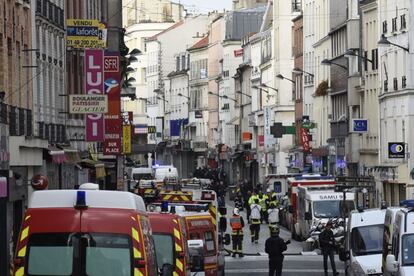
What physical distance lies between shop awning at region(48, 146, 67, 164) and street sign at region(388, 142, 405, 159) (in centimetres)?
2456

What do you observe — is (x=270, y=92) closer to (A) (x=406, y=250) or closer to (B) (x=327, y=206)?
(B) (x=327, y=206)

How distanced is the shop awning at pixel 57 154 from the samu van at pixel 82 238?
83.4 feet

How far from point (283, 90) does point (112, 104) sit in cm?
6807

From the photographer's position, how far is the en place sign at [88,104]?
139 feet

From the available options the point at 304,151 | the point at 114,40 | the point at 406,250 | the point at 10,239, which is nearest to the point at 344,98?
the point at 304,151

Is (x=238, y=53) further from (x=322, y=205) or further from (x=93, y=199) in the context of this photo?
(x=93, y=199)

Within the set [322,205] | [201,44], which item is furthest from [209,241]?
[201,44]

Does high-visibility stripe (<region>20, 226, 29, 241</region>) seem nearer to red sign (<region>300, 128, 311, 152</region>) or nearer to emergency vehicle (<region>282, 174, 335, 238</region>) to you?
emergency vehicle (<region>282, 174, 335, 238</region>)

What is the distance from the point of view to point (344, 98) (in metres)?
92.6

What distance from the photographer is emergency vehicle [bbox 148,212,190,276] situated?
24.6 m

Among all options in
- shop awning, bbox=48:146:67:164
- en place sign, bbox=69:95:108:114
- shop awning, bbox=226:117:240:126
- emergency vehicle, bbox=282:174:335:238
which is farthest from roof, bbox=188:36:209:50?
en place sign, bbox=69:95:108:114

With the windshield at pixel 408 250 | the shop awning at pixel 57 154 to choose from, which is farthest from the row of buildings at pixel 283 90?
the windshield at pixel 408 250

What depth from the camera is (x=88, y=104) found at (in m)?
42.5

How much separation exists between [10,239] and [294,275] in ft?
28.6
